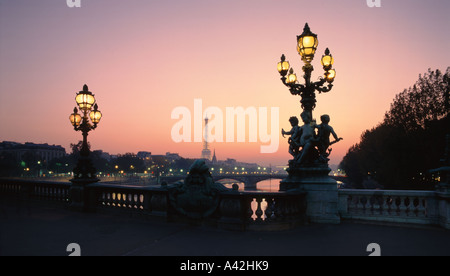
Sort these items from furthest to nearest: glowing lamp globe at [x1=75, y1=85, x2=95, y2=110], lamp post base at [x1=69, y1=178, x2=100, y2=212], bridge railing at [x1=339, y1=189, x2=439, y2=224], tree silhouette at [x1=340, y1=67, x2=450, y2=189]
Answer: tree silhouette at [x1=340, y1=67, x2=450, y2=189] → glowing lamp globe at [x1=75, y1=85, x2=95, y2=110] → lamp post base at [x1=69, y1=178, x2=100, y2=212] → bridge railing at [x1=339, y1=189, x2=439, y2=224]

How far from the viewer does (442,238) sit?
7.15 m

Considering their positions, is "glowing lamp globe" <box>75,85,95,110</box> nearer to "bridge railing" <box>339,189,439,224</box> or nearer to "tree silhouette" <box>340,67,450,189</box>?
"bridge railing" <box>339,189,439,224</box>

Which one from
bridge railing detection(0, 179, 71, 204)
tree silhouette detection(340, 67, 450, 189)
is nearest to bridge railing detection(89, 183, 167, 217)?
bridge railing detection(0, 179, 71, 204)

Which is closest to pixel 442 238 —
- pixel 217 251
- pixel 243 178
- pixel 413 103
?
pixel 217 251

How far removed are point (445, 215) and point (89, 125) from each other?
12.4 metres

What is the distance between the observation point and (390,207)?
8898mm

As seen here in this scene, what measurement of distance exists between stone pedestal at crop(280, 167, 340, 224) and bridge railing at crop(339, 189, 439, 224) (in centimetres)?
44

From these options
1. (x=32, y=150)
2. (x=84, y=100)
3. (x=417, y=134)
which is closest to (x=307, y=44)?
(x=84, y=100)

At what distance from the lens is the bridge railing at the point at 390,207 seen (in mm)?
8508

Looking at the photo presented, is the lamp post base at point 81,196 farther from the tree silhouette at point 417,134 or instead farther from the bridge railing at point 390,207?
the tree silhouette at point 417,134

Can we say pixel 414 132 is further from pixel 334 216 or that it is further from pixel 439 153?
pixel 334 216

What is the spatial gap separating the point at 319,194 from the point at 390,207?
6.36 ft

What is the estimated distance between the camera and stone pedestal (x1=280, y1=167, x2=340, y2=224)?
29.9 feet

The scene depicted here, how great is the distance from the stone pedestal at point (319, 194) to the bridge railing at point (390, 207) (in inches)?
17.3
